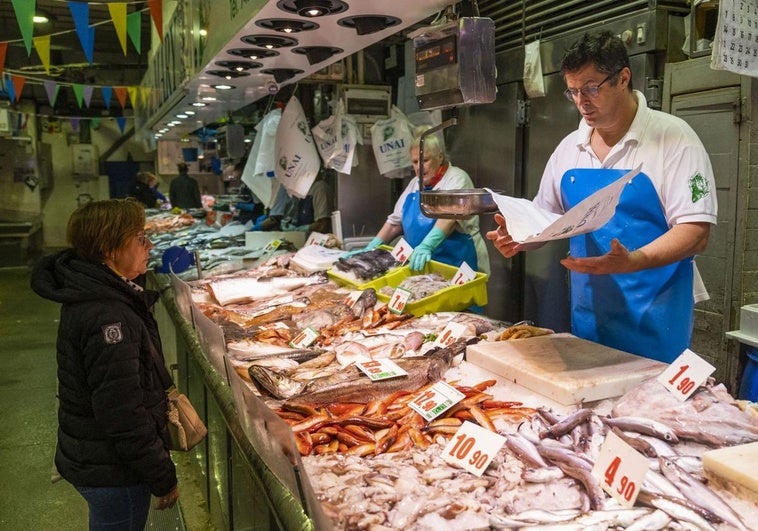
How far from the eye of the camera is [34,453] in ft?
17.1

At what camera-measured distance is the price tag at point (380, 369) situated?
2.40 m

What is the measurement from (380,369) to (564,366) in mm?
645

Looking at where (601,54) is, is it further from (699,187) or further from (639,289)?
(639,289)

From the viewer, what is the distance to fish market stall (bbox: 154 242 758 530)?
1.53 m

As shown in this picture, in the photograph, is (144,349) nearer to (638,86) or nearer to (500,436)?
(500,436)

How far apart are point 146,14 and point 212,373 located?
465 inches

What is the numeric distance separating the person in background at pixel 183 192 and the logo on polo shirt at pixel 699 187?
12566 millimetres

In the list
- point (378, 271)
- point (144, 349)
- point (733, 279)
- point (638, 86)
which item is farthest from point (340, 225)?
point (144, 349)

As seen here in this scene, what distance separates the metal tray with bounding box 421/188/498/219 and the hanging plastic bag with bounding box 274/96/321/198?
3695 millimetres

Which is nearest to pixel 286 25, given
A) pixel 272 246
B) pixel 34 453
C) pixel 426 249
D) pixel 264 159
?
pixel 426 249

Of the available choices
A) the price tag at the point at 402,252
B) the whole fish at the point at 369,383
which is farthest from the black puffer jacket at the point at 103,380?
the price tag at the point at 402,252

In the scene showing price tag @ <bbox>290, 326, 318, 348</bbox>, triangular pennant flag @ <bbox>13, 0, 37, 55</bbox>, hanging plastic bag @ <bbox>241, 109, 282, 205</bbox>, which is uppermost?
triangular pennant flag @ <bbox>13, 0, 37, 55</bbox>

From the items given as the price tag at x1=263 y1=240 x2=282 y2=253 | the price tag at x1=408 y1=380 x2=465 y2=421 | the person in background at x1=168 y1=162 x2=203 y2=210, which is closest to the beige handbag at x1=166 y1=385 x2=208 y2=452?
the price tag at x1=408 y1=380 x2=465 y2=421

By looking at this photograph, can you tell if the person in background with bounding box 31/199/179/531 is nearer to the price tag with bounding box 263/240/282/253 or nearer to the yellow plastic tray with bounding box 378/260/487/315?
the yellow plastic tray with bounding box 378/260/487/315
